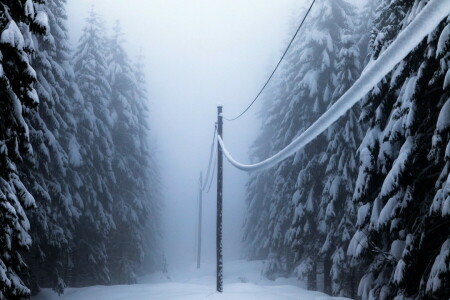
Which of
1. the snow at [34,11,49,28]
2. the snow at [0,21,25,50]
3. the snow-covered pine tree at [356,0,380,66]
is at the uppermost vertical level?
the snow-covered pine tree at [356,0,380,66]

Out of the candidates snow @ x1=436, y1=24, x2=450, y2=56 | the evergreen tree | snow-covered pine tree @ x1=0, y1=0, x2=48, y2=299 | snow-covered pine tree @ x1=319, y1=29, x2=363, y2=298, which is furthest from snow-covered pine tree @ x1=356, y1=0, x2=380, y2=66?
snow-covered pine tree @ x1=0, y1=0, x2=48, y2=299

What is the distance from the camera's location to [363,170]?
904 centimetres

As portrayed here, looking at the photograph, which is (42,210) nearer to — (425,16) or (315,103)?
(315,103)

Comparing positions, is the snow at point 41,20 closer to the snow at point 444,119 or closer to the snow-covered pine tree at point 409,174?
the snow-covered pine tree at point 409,174

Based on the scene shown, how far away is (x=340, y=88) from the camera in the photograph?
16094mm

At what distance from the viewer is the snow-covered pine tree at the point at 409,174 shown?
21.2 feet

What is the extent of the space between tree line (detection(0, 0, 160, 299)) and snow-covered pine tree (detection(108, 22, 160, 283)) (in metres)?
0.07

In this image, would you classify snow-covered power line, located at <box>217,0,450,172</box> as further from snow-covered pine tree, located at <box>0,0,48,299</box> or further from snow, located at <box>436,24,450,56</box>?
snow-covered pine tree, located at <box>0,0,48,299</box>

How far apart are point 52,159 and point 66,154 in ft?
2.01

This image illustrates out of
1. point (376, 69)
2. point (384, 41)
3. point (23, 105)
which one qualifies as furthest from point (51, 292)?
point (376, 69)

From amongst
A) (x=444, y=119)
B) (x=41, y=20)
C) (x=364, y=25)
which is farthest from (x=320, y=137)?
(x=41, y=20)

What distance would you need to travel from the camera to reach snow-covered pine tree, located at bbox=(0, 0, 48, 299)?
259 inches

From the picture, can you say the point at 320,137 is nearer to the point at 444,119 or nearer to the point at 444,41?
the point at 444,119

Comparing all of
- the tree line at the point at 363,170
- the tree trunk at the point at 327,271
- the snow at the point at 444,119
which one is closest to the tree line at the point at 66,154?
the snow at the point at 444,119
